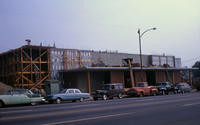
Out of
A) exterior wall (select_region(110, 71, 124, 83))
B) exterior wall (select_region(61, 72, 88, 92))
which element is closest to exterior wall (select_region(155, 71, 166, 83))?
exterior wall (select_region(110, 71, 124, 83))

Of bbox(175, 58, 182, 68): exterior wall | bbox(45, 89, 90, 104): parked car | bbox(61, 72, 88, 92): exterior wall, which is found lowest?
bbox(45, 89, 90, 104): parked car

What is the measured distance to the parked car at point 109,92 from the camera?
2759 cm

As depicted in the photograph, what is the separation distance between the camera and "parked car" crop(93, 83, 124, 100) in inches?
1086

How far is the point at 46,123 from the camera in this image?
10.1 meters

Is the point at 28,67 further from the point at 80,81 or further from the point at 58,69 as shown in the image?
the point at 80,81

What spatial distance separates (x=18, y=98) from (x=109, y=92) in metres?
10.5

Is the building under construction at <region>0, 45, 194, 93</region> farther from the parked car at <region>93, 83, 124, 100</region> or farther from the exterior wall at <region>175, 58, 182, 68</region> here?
the exterior wall at <region>175, 58, 182, 68</region>

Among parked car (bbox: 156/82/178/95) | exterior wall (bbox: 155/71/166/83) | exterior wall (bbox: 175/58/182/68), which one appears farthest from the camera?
exterior wall (bbox: 175/58/182/68)

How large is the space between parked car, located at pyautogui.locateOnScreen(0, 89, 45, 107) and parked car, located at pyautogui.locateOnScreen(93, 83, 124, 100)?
6508 millimetres

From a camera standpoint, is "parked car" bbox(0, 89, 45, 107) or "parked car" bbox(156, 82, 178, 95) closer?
"parked car" bbox(0, 89, 45, 107)

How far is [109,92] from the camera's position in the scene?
92.4ft

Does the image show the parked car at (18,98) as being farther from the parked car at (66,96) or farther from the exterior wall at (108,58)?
the exterior wall at (108,58)

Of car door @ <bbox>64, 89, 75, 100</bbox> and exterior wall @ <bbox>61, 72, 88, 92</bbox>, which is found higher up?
exterior wall @ <bbox>61, 72, 88, 92</bbox>

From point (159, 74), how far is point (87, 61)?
46.3ft
